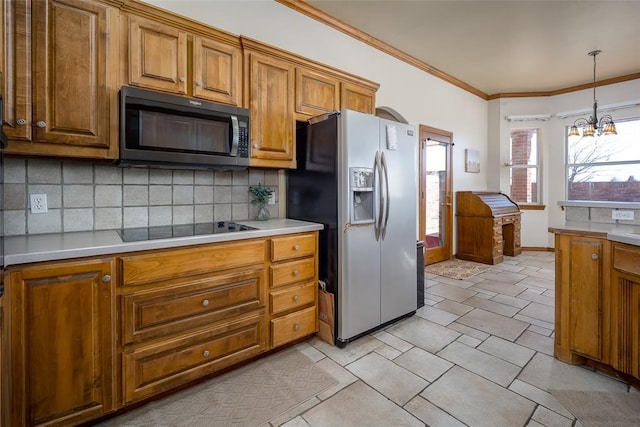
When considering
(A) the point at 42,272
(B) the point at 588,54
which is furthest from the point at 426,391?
(B) the point at 588,54

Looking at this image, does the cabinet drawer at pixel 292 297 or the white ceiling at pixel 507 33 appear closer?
the cabinet drawer at pixel 292 297

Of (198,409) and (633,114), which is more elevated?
(633,114)

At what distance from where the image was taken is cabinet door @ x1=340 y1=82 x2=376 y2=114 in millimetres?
2853

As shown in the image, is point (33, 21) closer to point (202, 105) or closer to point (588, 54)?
point (202, 105)

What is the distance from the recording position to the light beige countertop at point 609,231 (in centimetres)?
171

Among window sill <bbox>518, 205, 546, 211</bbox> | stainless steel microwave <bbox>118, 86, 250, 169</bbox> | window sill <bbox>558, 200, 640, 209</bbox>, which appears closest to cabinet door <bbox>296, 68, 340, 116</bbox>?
stainless steel microwave <bbox>118, 86, 250, 169</bbox>

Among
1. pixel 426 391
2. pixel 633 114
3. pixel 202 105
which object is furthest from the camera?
pixel 633 114

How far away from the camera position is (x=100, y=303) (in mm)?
1470

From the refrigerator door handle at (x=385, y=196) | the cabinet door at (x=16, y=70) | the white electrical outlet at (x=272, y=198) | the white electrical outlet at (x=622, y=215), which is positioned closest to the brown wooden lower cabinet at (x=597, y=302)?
the white electrical outlet at (x=622, y=215)

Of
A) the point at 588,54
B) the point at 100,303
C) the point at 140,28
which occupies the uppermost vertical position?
the point at 588,54

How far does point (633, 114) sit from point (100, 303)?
729cm

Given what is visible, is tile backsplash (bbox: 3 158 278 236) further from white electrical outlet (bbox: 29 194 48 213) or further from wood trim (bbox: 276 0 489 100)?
wood trim (bbox: 276 0 489 100)

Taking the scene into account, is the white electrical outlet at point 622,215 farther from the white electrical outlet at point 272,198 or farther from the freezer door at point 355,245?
the white electrical outlet at point 272,198

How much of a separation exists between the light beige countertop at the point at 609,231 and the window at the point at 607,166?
3986 mm
